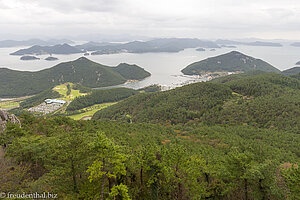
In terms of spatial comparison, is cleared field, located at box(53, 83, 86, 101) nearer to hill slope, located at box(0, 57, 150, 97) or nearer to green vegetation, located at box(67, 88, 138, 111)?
green vegetation, located at box(67, 88, 138, 111)

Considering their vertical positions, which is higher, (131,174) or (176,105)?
(131,174)

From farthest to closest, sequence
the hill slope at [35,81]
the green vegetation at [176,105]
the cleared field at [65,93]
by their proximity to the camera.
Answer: the hill slope at [35,81] → the cleared field at [65,93] → the green vegetation at [176,105]

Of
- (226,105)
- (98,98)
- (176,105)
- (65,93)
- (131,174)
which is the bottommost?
(98,98)

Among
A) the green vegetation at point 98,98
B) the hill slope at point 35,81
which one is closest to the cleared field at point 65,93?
the green vegetation at point 98,98

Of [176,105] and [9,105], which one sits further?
[9,105]

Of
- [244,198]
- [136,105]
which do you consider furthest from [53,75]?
[244,198]

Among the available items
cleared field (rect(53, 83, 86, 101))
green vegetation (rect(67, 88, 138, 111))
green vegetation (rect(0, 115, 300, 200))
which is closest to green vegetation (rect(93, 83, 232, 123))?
green vegetation (rect(67, 88, 138, 111))

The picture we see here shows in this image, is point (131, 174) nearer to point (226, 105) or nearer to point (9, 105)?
point (226, 105)

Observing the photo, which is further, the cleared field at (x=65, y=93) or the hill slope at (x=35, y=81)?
the hill slope at (x=35, y=81)

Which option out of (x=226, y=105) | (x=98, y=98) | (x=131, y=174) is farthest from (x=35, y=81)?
(x=131, y=174)

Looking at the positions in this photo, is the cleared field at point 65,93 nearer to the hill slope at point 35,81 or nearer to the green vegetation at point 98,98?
the green vegetation at point 98,98
